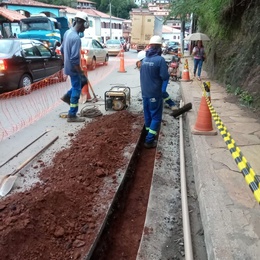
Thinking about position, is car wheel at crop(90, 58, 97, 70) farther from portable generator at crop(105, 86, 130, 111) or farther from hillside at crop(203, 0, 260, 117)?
portable generator at crop(105, 86, 130, 111)

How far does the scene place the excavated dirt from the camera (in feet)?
8.64

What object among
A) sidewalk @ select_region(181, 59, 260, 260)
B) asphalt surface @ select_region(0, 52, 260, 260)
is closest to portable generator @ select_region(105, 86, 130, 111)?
asphalt surface @ select_region(0, 52, 260, 260)

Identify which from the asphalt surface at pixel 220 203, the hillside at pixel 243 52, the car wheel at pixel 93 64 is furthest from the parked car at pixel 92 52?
the asphalt surface at pixel 220 203

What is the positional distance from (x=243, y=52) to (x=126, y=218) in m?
7.11

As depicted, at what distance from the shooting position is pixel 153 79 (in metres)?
5.11

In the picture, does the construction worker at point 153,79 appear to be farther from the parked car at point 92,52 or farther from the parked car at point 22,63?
the parked car at point 92,52

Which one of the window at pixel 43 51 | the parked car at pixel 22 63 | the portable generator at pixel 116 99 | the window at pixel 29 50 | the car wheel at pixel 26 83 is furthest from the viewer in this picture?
the window at pixel 43 51

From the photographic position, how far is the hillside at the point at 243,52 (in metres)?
7.42

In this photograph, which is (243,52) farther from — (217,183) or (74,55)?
(217,183)

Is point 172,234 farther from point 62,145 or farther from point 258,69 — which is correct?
point 258,69

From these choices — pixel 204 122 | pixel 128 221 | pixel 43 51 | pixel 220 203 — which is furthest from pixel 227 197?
pixel 43 51

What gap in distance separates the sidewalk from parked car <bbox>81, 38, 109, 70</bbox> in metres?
11.6

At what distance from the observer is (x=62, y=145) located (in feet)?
17.0

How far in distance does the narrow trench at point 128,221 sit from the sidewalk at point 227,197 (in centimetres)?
75
